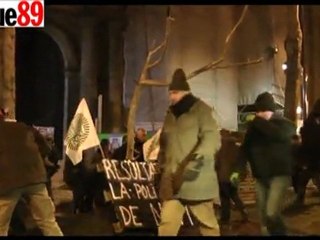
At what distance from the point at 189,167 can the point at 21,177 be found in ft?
5.57

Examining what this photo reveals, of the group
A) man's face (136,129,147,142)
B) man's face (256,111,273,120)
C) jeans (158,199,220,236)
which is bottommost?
jeans (158,199,220,236)

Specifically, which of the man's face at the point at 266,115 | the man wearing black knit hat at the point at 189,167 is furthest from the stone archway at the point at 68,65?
the man wearing black knit hat at the point at 189,167

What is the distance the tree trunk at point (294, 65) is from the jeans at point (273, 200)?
519 centimetres

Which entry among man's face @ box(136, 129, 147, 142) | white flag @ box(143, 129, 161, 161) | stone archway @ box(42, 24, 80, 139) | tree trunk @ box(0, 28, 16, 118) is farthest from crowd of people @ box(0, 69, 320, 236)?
stone archway @ box(42, 24, 80, 139)

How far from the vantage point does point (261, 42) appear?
13977 millimetres

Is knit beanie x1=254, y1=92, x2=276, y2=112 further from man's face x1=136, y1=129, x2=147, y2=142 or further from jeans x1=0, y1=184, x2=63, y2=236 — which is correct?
man's face x1=136, y1=129, x2=147, y2=142

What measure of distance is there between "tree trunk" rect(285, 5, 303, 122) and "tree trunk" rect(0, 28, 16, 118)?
5242 mm

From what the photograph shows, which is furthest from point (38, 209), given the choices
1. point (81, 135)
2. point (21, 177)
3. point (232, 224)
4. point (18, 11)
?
point (18, 11)

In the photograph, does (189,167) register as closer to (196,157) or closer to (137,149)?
(196,157)

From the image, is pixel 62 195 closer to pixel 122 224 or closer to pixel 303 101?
pixel 122 224

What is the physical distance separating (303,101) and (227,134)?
353 centimetres

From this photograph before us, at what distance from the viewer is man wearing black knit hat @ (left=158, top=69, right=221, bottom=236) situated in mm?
5973

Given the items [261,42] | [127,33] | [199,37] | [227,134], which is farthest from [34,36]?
[227,134]

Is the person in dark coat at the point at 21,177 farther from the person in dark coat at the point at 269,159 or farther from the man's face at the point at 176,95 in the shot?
the person in dark coat at the point at 269,159
